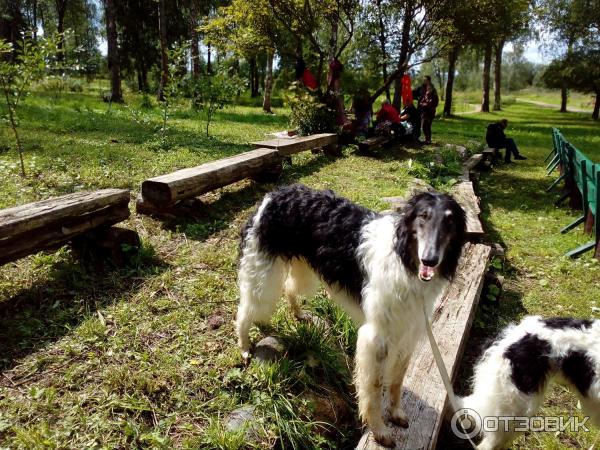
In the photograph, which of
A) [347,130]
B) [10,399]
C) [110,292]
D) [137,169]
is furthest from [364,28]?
[10,399]

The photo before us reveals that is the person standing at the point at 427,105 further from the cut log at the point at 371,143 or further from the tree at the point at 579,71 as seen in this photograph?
the tree at the point at 579,71

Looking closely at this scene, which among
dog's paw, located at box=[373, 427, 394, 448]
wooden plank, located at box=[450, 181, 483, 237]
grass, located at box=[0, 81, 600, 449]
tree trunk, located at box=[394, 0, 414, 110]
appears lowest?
dog's paw, located at box=[373, 427, 394, 448]

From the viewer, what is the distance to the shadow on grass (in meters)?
3.19

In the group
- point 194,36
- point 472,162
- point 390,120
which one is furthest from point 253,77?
point 472,162

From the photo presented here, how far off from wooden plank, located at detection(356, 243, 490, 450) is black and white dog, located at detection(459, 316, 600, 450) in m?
0.29

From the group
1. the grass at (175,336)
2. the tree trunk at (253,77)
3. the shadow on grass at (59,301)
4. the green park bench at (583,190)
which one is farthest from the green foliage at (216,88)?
the tree trunk at (253,77)

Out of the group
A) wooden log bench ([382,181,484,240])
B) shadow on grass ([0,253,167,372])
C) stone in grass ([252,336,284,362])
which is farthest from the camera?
wooden log bench ([382,181,484,240])

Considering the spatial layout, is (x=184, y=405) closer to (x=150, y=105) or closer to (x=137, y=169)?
(x=137, y=169)

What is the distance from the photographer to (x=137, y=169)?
23.8ft

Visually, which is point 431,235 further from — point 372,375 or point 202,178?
point 202,178

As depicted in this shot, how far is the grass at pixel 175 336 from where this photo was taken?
2557mm

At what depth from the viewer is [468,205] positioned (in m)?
6.11

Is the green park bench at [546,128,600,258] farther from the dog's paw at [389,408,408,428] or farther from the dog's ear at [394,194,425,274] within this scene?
the dog's ear at [394,194,425,274]

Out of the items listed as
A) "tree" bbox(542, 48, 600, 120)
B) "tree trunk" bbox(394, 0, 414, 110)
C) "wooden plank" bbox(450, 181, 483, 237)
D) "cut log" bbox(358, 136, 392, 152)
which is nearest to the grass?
"wooden plank" bbox(450, 181, 483, 237)
